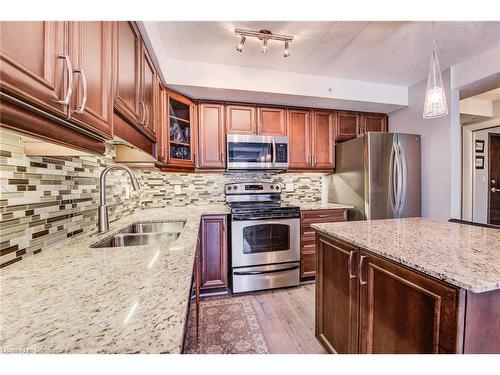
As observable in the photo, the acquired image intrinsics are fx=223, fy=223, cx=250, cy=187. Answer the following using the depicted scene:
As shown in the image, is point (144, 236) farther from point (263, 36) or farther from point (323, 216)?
point (323, 216)

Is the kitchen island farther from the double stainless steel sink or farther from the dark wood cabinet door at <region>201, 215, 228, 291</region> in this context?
the dark wood cabinet door at <region>201, 215, 228, 291</region>

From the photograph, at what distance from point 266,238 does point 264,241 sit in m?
0.04

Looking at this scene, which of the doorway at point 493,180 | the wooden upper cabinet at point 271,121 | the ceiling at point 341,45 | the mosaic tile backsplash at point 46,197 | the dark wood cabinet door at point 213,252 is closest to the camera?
the mosaic tile backsplash at point 46,197

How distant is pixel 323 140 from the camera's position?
2994 millimetres

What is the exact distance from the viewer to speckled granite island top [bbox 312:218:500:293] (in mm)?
732

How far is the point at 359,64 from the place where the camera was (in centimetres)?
234

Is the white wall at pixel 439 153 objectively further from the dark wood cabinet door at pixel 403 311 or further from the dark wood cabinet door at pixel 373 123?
the dark wood cabinet door at pixel 403 311

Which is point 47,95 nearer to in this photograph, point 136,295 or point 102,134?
point 102,134

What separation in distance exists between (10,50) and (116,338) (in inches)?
26.0

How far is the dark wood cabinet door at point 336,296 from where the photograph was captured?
46.5 inches

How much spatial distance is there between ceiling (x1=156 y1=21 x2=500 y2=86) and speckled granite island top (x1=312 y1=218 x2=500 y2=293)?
155cm

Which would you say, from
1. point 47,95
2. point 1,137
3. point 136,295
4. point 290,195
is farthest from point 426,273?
point 290,195

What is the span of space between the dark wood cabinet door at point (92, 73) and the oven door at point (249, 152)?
5.65 feet

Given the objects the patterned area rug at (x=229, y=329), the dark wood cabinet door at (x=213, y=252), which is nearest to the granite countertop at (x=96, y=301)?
the patterned area rug at (x=229, y=329)
